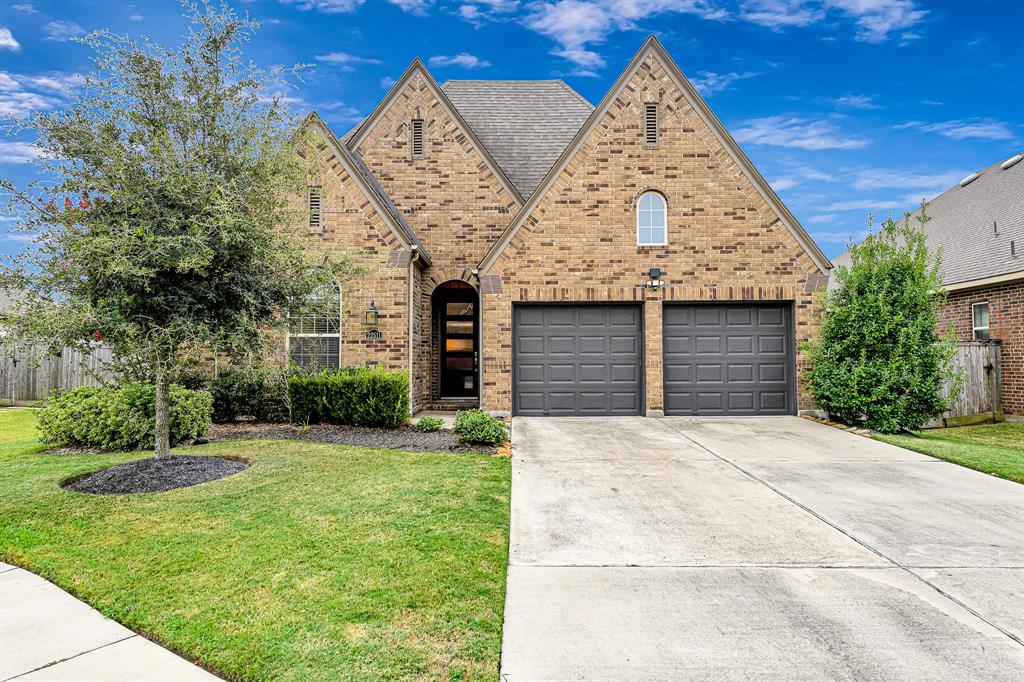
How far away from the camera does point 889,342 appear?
975 centimetres

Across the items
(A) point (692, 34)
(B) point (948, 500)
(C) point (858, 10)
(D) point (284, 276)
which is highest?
(A) point (692, 34)

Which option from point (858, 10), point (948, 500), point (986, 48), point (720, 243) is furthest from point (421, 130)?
point (986, 48)

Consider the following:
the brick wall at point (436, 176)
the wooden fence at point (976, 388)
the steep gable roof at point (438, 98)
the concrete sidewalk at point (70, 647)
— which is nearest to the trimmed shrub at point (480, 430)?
the concrete sidewalk at point (70, 647)

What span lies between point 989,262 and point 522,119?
13.6 metres

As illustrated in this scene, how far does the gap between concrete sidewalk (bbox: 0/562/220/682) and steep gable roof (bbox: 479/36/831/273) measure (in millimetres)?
9444

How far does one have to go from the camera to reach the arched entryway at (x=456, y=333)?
1383cm

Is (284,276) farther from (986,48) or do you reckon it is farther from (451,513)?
(986,48)

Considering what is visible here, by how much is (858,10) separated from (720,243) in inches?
262

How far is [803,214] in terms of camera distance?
11.5m

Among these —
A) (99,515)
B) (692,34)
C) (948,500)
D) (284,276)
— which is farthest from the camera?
(692,34)

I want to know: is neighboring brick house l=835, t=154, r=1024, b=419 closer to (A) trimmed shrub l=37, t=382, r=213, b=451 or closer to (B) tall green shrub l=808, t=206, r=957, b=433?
(B) tall green shrub l=808, t=206, r=957, b=433

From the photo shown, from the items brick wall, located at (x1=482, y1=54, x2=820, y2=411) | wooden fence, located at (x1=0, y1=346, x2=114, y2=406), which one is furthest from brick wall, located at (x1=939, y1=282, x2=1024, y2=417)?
wooden fence, located at (x1=0, y1=346, x2=114, y2=406)

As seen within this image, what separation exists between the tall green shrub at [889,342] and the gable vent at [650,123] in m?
4.84

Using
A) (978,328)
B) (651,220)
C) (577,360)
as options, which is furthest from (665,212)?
(978,328)
